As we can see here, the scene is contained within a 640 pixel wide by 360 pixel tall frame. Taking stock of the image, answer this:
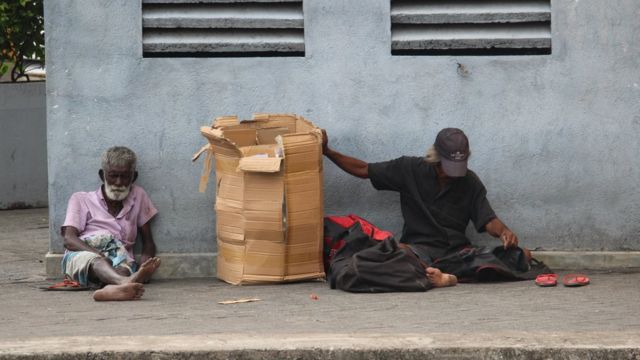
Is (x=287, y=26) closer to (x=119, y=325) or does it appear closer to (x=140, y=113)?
(x=140, y=113)

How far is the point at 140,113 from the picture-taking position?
7.59 metres

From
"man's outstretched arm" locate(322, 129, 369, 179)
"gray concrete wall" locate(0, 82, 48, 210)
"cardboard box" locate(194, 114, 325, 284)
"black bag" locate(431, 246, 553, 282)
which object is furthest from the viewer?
"gray concrete wall" locate(0, 82, 48, 210)

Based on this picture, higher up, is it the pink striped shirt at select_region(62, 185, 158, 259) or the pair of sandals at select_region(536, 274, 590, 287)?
the pink striped shirt at select_region(62, 185, 158, 259)

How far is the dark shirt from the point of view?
739 centimetres

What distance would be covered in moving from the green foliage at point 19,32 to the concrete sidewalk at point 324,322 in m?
4.94

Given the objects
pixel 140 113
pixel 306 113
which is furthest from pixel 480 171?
pixel 140 113

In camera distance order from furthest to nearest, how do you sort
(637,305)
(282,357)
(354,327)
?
(637,305)
(354,327)
(282,357)

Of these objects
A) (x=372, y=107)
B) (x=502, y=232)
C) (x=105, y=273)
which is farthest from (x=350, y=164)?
(x=105, y=273)

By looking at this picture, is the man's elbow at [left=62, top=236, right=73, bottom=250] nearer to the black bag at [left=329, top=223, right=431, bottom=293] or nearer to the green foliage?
the black bag at [left=329, top=223, right=431, bottom=293]

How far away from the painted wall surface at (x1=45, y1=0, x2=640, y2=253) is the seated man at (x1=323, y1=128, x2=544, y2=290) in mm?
251

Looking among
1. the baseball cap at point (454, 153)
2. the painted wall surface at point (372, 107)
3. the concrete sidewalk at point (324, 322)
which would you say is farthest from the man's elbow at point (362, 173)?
the concrete sidewalk at point (324, 322)

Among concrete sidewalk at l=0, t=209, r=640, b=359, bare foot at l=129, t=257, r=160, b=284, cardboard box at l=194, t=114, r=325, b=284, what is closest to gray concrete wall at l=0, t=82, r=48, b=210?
concrete sidewalk at l=0, t=209, r=640, b=359

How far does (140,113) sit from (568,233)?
2861 mm

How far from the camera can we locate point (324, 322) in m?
5.79
